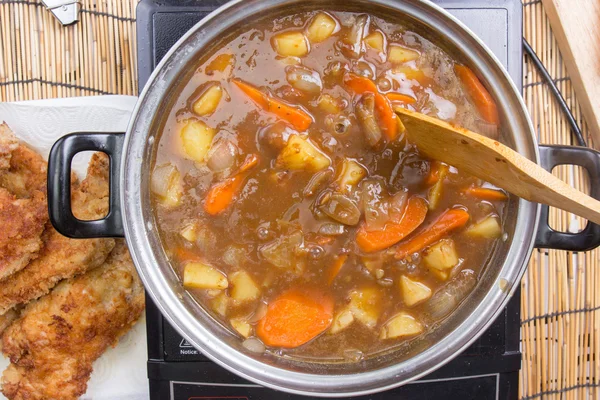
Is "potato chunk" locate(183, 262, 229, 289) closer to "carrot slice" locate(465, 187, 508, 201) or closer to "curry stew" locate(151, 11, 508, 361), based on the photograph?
"curry stew" locate(151, 11, 508, 361)

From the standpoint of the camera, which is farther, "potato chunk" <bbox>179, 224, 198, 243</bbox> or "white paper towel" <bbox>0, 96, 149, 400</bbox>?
"white paper towel" <bbox>0, 96, 149, 400</bbox>

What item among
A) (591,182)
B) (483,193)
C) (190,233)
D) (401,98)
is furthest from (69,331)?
(591,182)

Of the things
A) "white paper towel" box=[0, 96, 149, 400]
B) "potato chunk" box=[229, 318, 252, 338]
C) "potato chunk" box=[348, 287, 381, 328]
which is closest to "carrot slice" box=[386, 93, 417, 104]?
"potato chunk" box=[348, 287, 381, 328]

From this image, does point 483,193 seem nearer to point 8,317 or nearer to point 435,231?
point 435,231

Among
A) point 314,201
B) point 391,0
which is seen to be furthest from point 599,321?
point 391,0

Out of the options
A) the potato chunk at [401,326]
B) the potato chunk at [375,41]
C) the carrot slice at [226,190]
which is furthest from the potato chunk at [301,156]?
the potato chunk at [401,326]

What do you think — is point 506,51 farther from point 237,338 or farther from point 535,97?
point 237,338
